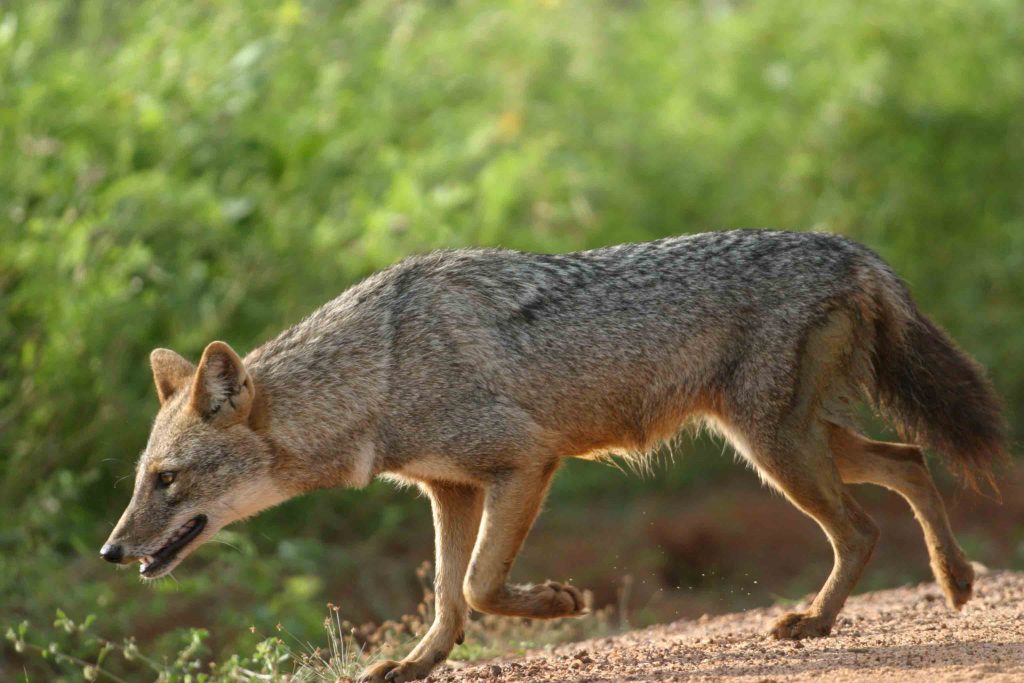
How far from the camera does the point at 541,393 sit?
5.76 m

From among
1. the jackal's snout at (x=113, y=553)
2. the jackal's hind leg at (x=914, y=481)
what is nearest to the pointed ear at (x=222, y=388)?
the jackal's snout at (x=113, y=553)

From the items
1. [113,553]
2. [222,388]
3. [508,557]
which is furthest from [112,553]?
[508,557]

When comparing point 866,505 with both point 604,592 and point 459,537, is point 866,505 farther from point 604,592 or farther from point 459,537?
point 459,537

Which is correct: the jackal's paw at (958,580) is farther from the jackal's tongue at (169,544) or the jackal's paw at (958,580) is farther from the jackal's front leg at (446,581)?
the jackal's tongue at (169,544)

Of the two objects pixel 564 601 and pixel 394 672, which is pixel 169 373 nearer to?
pixel 394 672

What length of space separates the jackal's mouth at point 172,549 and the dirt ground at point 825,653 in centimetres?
116

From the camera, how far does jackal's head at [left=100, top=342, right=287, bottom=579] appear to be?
558 centimetres

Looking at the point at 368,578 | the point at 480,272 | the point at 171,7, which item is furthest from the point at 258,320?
the point at 480,272

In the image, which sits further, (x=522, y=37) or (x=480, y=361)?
(x=522, y=37)

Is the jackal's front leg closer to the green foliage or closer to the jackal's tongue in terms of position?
the jackal's tongue

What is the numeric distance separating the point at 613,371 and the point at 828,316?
0.93 meters

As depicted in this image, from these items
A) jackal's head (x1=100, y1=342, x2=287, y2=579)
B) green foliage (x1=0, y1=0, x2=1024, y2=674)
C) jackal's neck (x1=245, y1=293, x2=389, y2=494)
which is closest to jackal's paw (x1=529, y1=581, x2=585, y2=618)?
jackal's neck (x1=245, y1=293, x2=389, y2=494)

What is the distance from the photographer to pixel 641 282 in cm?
594

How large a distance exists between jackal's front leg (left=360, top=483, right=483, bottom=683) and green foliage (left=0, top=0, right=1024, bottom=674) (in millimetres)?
2433
